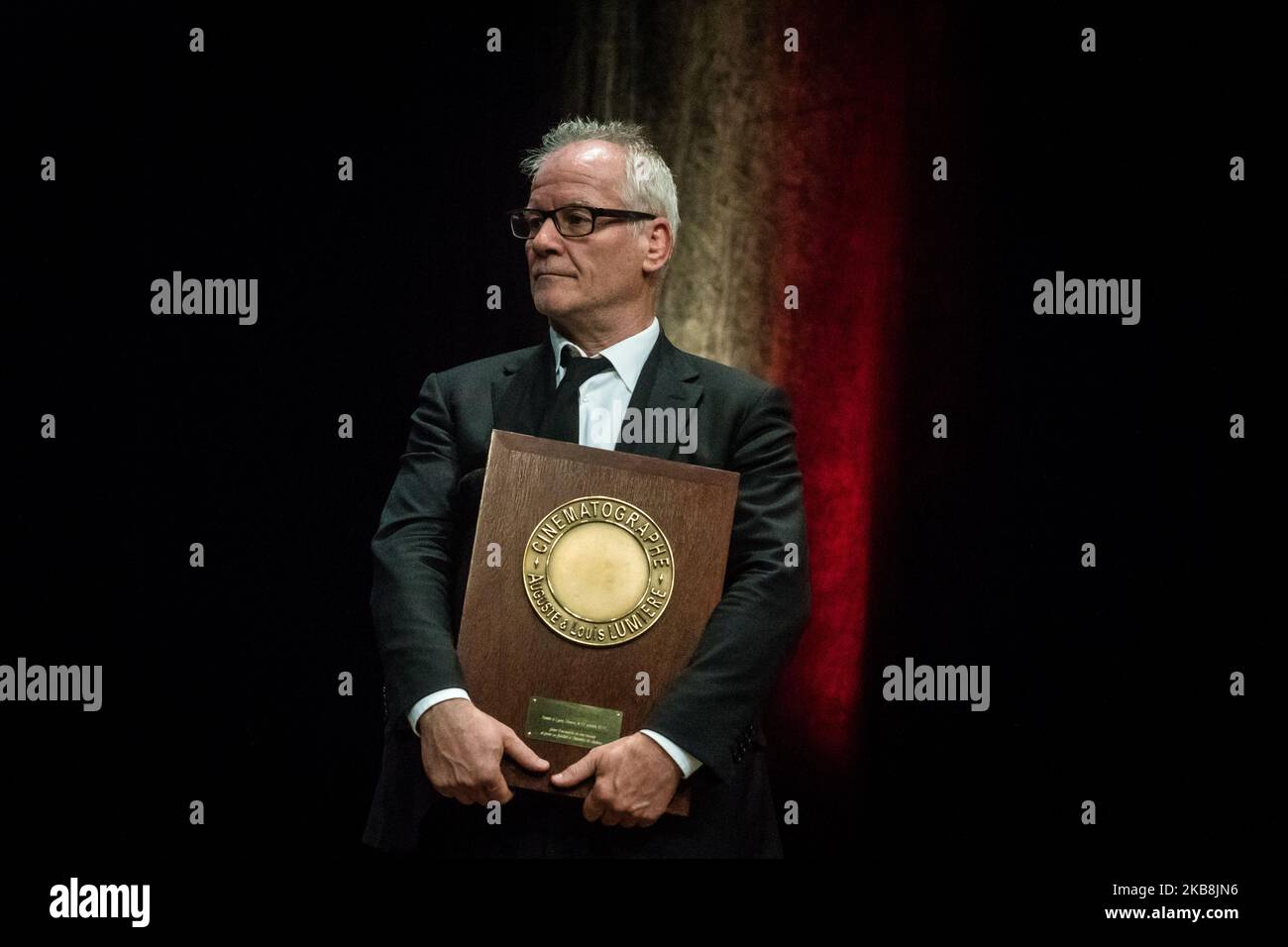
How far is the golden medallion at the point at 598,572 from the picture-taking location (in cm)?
301

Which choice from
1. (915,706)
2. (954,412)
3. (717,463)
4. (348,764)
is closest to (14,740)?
(348,764)

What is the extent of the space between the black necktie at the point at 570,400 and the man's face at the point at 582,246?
103 millimetres

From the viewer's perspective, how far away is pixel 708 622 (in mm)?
3031

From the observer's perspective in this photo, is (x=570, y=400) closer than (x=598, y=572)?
No

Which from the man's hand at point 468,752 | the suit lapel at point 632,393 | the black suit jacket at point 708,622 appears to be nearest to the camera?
the man's hand at point 468,752

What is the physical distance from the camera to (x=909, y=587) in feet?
11.9

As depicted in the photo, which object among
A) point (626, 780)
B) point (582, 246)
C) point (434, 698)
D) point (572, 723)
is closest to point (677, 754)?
point (626, 780)

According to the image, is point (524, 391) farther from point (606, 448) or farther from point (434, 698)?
point (434, 698)

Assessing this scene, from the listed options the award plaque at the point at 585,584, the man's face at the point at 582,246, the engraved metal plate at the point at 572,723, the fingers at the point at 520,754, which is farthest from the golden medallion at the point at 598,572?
the man's face at the point at 582,246

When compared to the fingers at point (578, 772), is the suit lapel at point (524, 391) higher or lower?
higher

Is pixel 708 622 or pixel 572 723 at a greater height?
pixel 708 622

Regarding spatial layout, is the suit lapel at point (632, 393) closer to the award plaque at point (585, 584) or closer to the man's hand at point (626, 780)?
the award plaque at point (585, 584)

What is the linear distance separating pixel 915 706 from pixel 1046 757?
344 mm

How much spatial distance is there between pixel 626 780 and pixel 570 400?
85 cm
